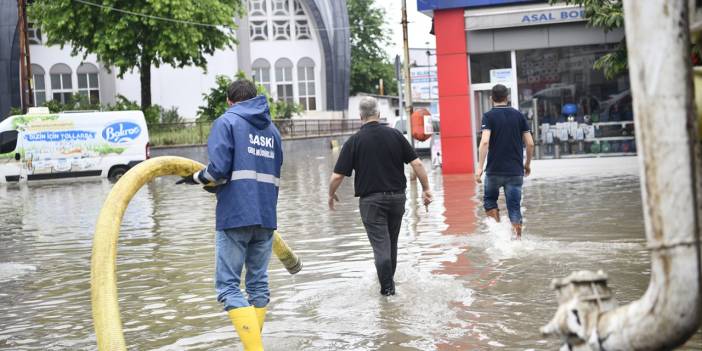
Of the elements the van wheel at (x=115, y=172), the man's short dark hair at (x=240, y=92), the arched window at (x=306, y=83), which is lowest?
the van wheel at (x=115, y=172)

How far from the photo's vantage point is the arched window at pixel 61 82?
59.2 m

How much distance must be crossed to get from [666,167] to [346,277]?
6514 millimetres

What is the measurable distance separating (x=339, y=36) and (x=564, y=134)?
47442 mm

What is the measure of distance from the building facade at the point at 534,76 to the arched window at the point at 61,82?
3998 centimetres

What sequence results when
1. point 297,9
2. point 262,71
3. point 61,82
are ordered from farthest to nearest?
point 297,9 → point 262,71 → point 61,82

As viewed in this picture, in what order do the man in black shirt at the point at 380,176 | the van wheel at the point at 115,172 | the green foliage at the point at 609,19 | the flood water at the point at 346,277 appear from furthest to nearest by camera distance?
1. the van wheel at the point at 115,172
2. the green foliage at the point at 609,19
3. the man in black shirt at the point at 380,176
4. the flood water at the point at 346,277

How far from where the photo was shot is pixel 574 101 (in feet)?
76.6

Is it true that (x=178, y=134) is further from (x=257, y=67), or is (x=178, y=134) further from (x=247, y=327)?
(x=247, y=327)

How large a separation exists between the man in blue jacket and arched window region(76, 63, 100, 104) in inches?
2167

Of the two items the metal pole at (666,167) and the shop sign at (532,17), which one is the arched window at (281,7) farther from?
the metal pole at (666,167)

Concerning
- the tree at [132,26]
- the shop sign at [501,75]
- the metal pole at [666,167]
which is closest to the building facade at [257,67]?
the tree at [132,26]

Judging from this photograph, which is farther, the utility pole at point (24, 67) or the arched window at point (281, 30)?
the arched window at point (281, 30)

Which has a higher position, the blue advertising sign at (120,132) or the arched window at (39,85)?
the arched window at (39,85)

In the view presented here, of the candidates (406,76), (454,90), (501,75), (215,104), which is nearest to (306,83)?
(215,104)
